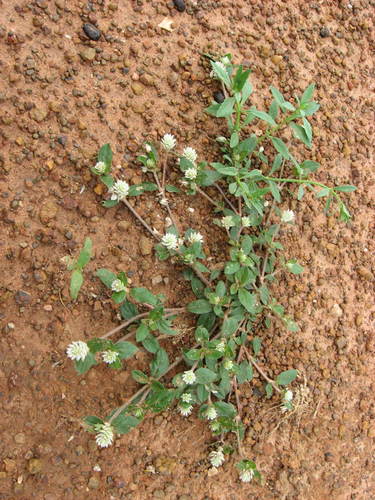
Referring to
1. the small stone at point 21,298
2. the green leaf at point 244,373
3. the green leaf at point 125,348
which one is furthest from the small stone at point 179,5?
the green leaf at point 244,373

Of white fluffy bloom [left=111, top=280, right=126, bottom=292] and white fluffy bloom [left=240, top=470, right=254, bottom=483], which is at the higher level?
white fluffy bloom [left=111, top=280, right=126, bottom=292]

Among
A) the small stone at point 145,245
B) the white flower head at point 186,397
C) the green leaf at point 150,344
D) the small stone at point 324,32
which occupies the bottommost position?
the white flower head at point 186,397

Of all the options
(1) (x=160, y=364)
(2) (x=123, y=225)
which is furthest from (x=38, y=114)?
(1) (x=160, y=364)

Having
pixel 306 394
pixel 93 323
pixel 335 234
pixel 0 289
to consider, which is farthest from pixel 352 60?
pixel 0 289

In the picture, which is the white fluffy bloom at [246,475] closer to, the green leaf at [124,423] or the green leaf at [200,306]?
the green leaf at [124,423]

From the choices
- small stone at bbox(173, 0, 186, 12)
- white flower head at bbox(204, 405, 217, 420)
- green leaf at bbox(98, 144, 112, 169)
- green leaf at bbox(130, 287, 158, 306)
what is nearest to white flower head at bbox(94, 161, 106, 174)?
green leaf at bbox(98, 144, 112, 169)

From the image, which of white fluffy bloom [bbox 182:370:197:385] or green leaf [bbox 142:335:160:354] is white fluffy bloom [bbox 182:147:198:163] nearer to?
green leaf [bbox 142:335:160:354]

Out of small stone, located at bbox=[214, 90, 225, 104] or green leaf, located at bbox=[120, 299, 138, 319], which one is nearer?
green leaf, located at bbox=[120, 299, 138, 319]
